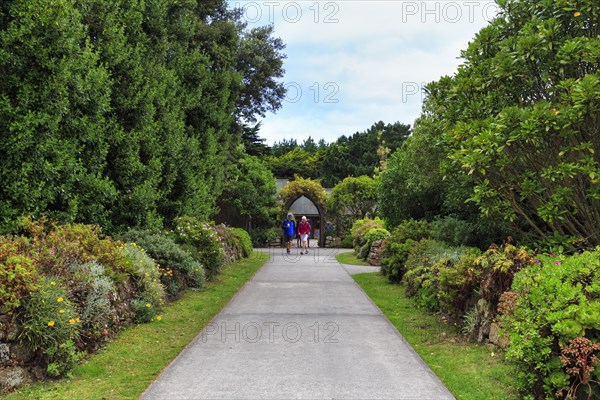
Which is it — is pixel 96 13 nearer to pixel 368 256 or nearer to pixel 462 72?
pixel 462 72

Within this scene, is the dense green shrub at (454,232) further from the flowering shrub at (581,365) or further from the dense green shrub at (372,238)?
the dense green shrub at (372,238)

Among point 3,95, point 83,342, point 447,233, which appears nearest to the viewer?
point 83,342

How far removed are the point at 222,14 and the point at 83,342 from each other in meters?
18.3

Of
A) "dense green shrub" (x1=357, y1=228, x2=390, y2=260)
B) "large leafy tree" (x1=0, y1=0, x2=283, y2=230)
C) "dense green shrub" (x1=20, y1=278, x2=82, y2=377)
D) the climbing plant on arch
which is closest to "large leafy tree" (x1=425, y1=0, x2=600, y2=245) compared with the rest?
"dense green shrub" (x1=20, y1=278, x2=82, y2=377)

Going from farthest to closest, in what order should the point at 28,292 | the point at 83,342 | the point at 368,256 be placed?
the point at 368,256, the point at 83,342, the point at 28,292

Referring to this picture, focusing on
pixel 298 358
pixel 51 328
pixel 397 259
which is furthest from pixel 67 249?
pixel 397 259

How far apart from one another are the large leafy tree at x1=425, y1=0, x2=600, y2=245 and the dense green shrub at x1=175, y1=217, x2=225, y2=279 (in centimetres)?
778

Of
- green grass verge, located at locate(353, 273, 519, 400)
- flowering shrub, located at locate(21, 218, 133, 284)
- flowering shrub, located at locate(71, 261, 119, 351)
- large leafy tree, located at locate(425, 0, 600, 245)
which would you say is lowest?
green grass verge, located at locate(353, 273, 519, 400)

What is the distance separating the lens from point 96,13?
10867mm

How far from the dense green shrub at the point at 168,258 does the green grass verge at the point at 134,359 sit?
574 millimetres

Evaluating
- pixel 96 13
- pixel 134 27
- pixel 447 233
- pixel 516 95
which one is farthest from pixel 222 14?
pixel 516 95

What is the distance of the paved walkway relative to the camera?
16.6ft

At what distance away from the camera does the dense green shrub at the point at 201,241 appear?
1339cm

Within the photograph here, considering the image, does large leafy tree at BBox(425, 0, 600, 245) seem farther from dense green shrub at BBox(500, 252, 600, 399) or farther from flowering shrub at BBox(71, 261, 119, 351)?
flowering shrub at BBox(71, 261, 119, 351)
